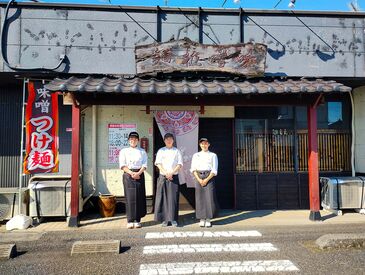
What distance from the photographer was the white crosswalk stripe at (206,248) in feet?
17.6

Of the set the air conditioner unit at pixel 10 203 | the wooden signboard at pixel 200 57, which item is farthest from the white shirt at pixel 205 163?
the air conditioner unit at pixel 10 203

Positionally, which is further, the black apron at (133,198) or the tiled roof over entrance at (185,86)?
the black apron at (133,198)

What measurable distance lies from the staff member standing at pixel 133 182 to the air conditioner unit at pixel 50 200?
1398 millimetres

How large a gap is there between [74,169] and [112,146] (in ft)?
5.59

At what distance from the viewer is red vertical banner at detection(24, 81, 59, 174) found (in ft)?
25.5

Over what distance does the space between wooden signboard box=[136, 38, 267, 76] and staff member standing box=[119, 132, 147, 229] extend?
1.92 meters

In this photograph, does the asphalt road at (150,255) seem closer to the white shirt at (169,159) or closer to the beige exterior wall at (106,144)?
the white shirt at (169,159)

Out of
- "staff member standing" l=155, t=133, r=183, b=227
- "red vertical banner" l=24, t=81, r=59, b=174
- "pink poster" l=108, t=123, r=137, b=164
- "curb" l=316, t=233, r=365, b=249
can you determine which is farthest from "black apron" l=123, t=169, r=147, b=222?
"curb" l=316, t=233, r=365, b=249

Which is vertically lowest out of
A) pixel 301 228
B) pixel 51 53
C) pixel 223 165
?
pixel 301 228

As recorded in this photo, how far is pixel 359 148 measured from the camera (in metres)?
9.42

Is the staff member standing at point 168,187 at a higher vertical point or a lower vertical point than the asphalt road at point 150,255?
higher

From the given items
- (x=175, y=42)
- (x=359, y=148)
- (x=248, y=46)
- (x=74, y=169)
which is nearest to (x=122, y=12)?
(x=175, y=42)

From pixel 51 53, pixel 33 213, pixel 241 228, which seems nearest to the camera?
pixel 241 228

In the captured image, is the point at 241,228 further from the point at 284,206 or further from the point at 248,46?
the point at 248,46
